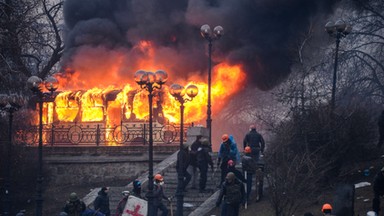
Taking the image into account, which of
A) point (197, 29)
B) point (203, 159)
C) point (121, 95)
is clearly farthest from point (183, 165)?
point (197, 29)

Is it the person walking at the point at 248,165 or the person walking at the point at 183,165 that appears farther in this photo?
the person walking at the point at 248,165

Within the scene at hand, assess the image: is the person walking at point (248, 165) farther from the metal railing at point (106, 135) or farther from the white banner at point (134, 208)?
the metal railing at point (106, 135)

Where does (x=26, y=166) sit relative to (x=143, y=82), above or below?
below

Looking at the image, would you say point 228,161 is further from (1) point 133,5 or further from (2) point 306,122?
(1) point 133,5

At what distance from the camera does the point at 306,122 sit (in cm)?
2088

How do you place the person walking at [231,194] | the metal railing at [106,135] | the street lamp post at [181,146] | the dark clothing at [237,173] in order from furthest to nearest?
the metal railing at [106,135] → the dark clothing at [237,173] → the street lamp post at [181,146] → the person walking at [231,194]

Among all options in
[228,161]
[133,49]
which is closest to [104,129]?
[133,49]

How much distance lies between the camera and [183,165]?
2166cm

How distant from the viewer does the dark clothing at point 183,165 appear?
2042cm

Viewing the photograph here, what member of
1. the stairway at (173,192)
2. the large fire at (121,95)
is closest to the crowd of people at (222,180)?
the stairway at (173,192)

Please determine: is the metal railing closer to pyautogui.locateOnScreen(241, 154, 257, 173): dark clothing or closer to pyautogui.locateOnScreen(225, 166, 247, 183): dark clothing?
pyautogui.locateOnScreen(241, 154, 257, 173): dark clothing

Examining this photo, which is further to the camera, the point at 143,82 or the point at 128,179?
the point at 128,179

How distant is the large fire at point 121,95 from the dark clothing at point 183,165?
959 centimetres

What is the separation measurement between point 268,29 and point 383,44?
5.97m
